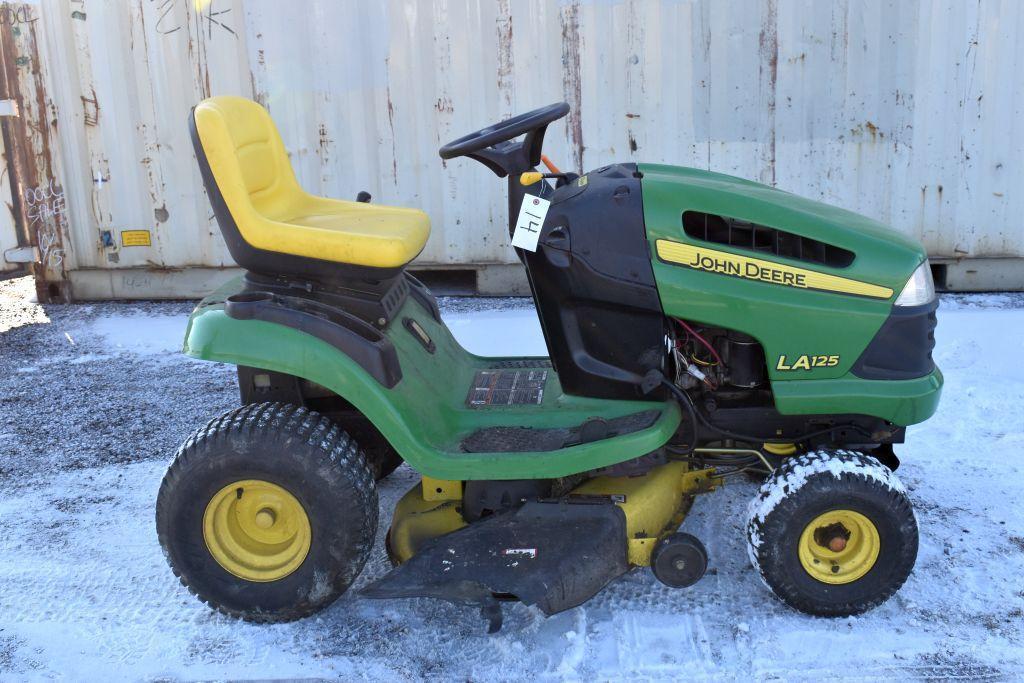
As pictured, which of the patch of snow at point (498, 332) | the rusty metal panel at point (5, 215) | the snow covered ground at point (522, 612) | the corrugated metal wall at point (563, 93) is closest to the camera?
the snow covered ground at point (522, 612)

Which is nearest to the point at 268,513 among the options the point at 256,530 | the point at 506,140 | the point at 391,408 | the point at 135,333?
the point at 256,530

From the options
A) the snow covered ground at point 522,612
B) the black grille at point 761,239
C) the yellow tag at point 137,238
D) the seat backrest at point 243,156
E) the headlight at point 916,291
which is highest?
the seat backrest at point 243,156

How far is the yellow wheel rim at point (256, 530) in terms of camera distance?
Answer: 2.91 m

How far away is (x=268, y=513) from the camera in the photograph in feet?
9.71

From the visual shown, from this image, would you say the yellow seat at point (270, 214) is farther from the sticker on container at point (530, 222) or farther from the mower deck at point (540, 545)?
the mower deck at point (540, 545)

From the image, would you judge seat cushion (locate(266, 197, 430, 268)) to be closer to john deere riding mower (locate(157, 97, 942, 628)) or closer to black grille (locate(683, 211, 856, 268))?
john deere riding mower (locate(157, 97, 942, 628))

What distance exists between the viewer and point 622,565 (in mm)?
2928

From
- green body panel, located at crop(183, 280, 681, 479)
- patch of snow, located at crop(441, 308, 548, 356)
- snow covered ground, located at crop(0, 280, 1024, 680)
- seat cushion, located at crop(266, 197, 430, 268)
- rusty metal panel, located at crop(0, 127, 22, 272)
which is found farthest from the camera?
rusty metal panel, located at crop(0, 127, 22, 272)

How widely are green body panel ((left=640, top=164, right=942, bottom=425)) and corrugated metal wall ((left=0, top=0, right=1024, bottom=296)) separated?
337cm

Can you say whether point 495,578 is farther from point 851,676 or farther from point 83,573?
point 83,573

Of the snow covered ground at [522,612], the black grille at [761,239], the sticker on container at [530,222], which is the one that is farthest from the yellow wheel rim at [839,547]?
the sticker on container at [530,222]

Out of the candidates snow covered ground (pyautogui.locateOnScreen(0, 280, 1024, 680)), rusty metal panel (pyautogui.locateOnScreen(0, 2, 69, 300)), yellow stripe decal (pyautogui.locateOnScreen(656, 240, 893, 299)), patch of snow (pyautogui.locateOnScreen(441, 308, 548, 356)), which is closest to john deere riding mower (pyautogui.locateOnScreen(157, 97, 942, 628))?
yellow stripe decal (pyautogui.locateOnScreen(656, 240, 893, 299))

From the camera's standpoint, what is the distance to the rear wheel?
113 inches

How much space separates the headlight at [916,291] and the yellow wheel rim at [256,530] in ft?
6.13
